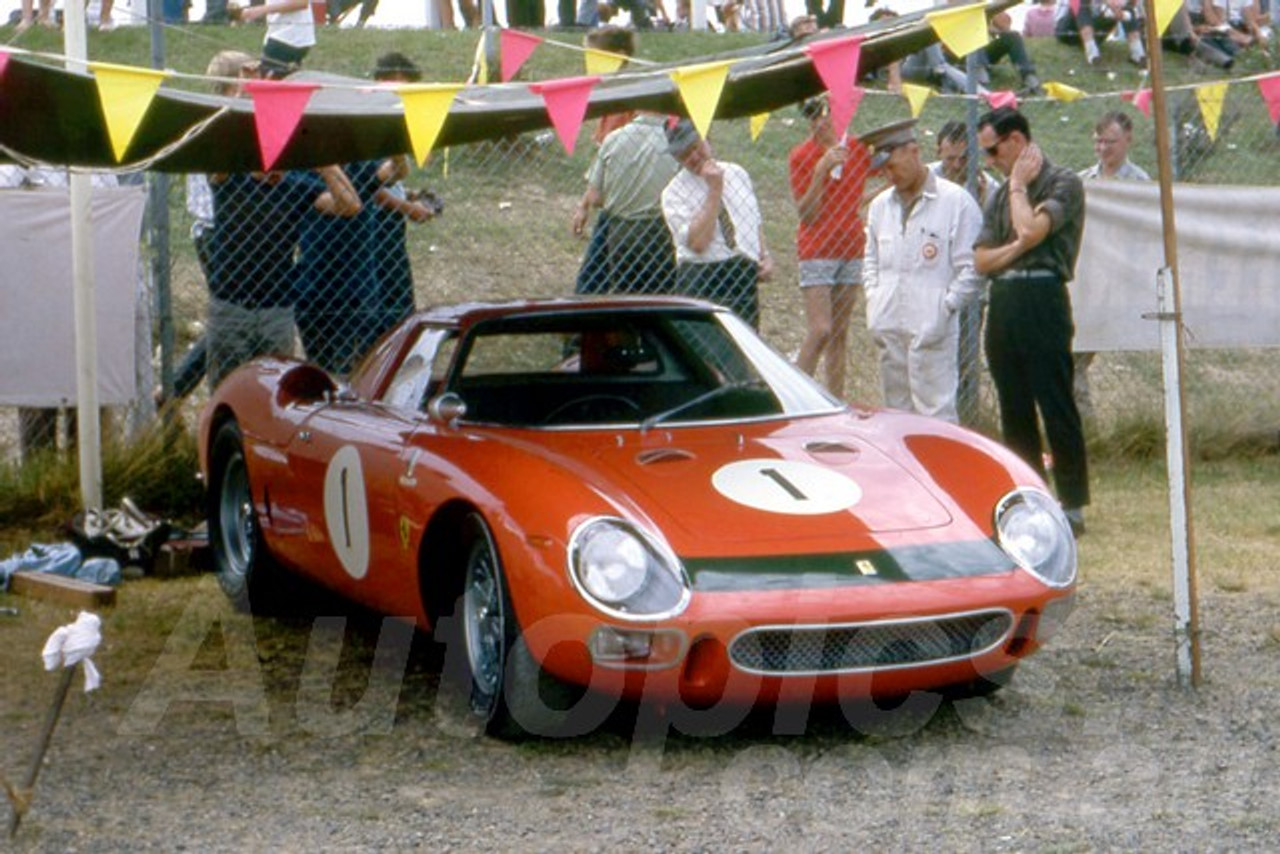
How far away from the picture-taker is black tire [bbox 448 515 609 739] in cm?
552

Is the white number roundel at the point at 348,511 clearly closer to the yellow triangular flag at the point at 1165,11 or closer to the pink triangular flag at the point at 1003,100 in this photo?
the yellow triangular flag at the point at 1165,11

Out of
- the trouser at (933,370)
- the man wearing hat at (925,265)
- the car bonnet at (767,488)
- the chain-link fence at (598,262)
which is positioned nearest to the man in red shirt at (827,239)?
the chain-link fence at (598,262)

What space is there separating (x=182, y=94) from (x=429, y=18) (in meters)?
15.2

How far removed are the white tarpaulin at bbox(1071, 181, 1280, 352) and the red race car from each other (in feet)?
14.8

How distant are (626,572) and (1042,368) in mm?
3917

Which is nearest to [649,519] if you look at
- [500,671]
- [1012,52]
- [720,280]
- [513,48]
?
[500,671]

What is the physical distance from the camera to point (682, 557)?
5430mm

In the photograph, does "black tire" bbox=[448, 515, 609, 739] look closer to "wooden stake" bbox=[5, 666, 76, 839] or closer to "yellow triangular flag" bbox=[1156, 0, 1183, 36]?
"wooden stake" bbox=[5, 666, 76, 839]

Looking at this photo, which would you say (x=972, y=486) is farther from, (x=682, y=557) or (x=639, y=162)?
(x=639, y=162)

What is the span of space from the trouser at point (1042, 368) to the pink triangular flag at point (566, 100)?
9.61 ft

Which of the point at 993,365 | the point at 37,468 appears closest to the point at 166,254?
the point at 37,468

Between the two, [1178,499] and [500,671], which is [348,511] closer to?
[500,671]

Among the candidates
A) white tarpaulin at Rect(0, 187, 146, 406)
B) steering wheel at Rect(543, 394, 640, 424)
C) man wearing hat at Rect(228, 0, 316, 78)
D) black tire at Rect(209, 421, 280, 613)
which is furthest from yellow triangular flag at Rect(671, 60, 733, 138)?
man wearing hat at Rect(228, 0, 316, 78)

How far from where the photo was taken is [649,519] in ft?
18.2
